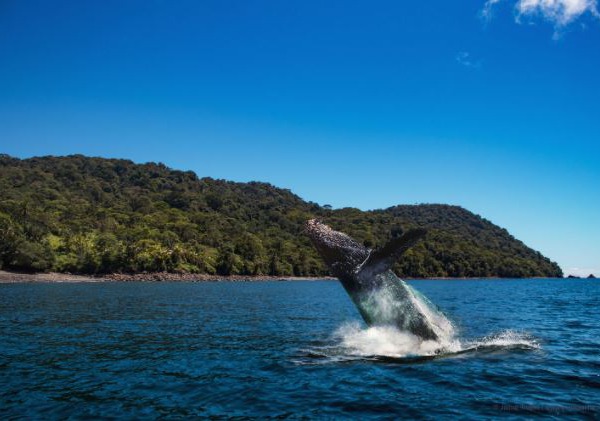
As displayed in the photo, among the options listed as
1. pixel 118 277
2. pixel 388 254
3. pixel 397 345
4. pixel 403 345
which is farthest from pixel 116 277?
pixel 388 254

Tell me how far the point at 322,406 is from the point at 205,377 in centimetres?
521

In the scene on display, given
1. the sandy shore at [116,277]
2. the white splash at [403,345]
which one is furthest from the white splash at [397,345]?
the sandy shore at [116,277]

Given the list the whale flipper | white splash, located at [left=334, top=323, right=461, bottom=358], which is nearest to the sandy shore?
white splash, located at [left=334, top=323, right=461, bottom=358]

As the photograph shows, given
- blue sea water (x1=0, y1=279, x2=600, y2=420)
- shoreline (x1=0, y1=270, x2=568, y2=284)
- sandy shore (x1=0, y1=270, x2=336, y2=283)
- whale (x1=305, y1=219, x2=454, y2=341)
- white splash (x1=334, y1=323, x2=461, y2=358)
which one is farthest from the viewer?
sandy shore (x1=0, y1=270, x2=336, y2=283)

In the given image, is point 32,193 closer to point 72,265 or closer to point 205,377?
point 72,265

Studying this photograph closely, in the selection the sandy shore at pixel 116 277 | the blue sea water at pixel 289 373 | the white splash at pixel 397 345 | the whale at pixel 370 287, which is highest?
the whale at pixel 370 287

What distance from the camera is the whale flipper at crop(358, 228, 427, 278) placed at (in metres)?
16.9

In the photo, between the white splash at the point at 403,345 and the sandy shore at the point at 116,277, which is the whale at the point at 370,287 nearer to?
the white splash at the point at 403,345

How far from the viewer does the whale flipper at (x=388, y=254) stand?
1688cm

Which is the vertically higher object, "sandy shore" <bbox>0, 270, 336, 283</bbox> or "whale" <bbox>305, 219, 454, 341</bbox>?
"whale" <bbox>305, 219, 454, 341</bbox>

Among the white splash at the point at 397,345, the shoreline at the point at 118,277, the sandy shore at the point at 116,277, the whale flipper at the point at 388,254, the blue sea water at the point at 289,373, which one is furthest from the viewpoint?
the sandy shore at the point at 116,277

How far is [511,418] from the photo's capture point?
12031 mm

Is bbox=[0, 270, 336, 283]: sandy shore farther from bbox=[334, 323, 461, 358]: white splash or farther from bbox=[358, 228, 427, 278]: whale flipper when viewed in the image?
bbox=[358, 228, 427, 278]: whale flipper

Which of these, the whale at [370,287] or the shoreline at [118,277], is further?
the shoreline at [118,277]
